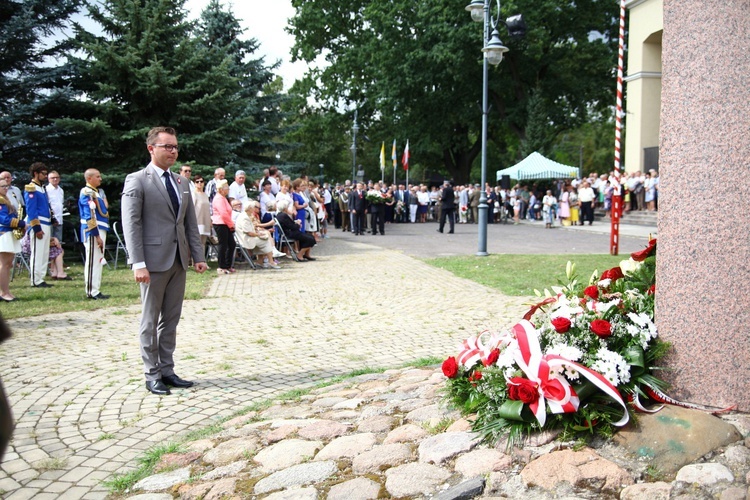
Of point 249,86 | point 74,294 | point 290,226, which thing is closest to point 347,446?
point 74,294

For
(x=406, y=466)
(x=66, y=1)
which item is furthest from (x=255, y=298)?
(x=66, y=1)

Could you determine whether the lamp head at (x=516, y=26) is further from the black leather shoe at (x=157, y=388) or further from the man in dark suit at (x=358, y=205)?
the black leather shoe at (x=157, y=388)

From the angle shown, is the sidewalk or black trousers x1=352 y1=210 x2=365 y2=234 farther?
black trousers x1=352 y1=210 x2=365 y2=234

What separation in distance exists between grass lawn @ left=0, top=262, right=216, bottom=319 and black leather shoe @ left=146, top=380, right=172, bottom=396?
3635 mm

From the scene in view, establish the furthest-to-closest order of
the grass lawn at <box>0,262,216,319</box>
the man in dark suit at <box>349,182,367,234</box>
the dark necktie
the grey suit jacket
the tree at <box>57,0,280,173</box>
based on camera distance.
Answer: the man in dark suit at <box>349,182,367,234</box>, the tree at <box>57,0,280,173</box>, the grass lawn at <box>0,262,216,319</box>, the dark necktie, the grey suit jacket

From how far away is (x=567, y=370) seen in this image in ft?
11.8

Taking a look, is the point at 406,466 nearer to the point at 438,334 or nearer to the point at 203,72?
the point at 438,334

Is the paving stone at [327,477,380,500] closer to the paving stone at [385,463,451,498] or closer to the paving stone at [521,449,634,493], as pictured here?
the paving stone at [385,463,451,498]

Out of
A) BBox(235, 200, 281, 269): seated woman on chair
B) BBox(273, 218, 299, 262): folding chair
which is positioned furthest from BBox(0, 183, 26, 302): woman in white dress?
BBox(273, 218, 299, 262): folding chair

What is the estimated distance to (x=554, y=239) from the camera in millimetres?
21719

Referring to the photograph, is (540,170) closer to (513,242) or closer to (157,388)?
(513,242)

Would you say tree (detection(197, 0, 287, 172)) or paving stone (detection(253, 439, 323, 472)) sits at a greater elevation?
tree (detection(197, 0, 287, 172))

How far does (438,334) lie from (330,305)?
2484mm

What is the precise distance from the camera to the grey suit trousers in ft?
17.9
